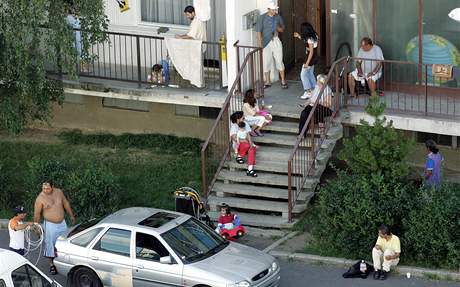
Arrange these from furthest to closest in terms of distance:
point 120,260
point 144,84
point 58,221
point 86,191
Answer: point 144,84
point 86,191
point 58,221
point 120,260

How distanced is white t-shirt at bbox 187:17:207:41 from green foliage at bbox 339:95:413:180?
193 inches

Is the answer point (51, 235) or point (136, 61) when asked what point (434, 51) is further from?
point (51, 235)

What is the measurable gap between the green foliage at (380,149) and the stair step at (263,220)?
195 cm

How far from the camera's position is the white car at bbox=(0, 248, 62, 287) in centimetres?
1733

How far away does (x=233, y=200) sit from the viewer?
71.8 ft

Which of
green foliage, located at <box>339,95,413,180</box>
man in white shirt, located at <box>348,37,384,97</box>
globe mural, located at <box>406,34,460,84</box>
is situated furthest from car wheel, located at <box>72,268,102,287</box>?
globe mural, located at <box>406,34,460,84</box>

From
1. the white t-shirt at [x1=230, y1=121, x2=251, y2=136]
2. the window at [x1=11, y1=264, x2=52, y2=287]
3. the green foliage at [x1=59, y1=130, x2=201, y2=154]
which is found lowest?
the window at [x1=11, y1=264, x2=52, y2=287]

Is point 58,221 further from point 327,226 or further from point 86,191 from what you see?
point 327,226

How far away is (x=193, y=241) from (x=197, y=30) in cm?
609

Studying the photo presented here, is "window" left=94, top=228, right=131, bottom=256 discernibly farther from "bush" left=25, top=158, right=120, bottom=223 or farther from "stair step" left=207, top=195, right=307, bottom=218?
"stair step" left=207, top=195, right=307, bottom=218

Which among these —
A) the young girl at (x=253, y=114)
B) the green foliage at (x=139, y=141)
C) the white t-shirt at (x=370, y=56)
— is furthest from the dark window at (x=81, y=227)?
the white t-shirt at (x=370, y=56)

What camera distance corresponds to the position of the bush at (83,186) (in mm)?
21797

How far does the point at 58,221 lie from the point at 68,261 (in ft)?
3.68

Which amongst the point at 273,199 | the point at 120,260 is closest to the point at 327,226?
the point at 273,199
